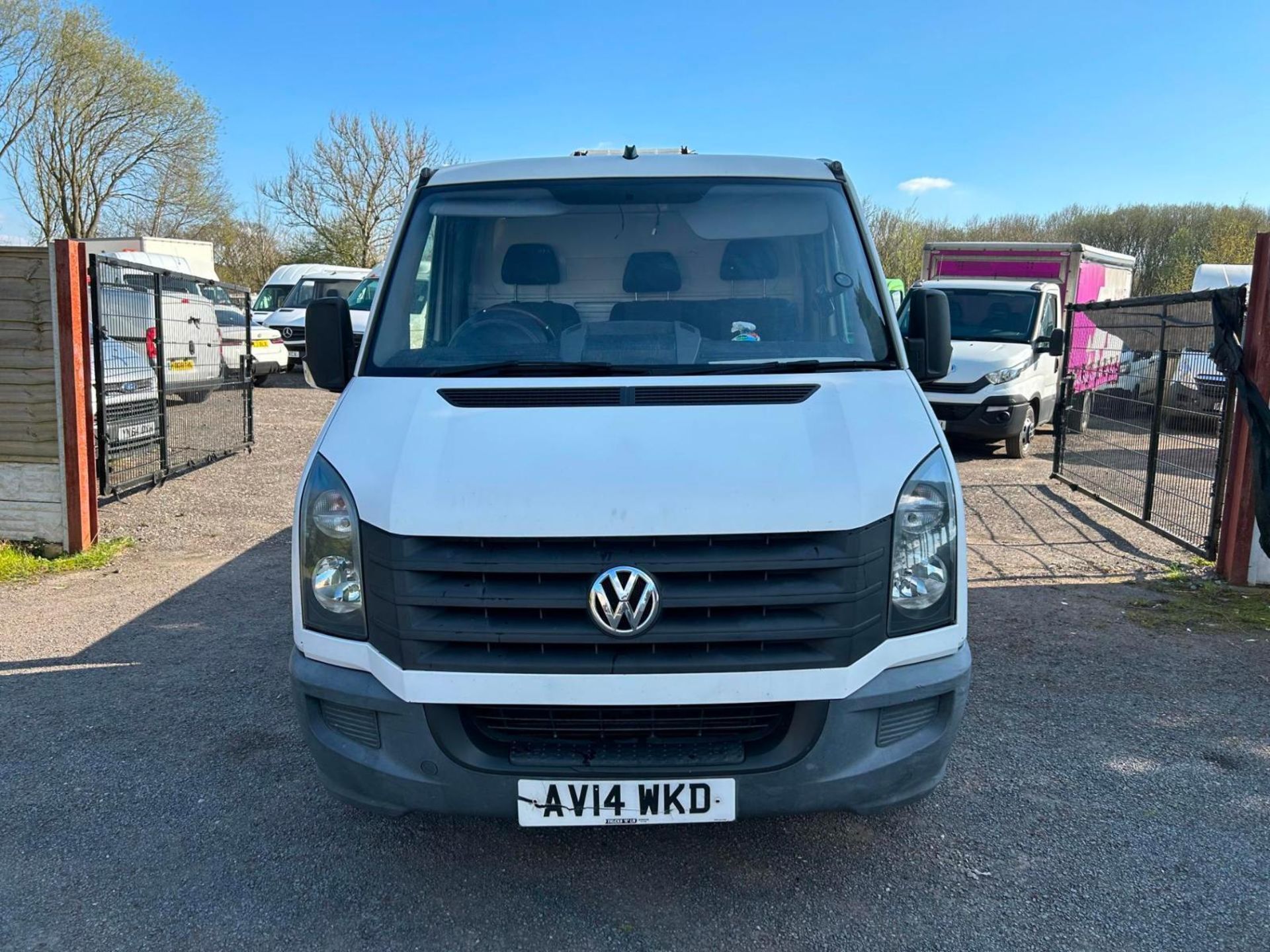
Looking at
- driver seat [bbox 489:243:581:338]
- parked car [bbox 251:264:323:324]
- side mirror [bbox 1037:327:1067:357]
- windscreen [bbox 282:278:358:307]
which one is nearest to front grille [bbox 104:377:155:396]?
driver seat [bbox 489:243:581:338]

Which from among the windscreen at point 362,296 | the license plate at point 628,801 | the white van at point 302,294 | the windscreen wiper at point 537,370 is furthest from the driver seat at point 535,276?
the white van at point 302,294

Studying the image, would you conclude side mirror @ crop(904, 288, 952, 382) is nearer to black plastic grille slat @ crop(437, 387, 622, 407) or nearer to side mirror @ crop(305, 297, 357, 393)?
black plastic grille slat @ crop(437, 387, 622, 407)

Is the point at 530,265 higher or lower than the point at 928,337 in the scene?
higher

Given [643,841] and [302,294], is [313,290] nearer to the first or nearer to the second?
[302,294]

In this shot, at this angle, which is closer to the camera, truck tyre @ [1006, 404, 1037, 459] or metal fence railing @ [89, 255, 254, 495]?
metal fence railing @ [89, 255, 254, 495]

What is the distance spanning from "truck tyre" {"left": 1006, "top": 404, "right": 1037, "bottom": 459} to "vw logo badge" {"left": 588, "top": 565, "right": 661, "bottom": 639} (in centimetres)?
1001

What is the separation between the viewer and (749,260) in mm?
3820

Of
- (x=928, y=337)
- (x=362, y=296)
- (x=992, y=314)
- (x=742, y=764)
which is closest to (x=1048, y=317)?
(x=992, y=314)

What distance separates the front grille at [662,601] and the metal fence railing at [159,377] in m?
6.31

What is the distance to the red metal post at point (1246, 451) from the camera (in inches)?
240

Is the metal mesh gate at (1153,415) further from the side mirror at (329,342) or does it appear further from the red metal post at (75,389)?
the red metal post at (75,389)

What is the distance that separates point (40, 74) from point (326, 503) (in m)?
36.6

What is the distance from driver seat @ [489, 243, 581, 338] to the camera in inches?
149

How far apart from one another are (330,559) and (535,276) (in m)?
1.61
